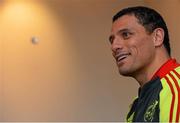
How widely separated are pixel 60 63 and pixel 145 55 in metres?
1.82

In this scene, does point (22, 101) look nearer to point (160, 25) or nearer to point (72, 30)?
point (72, 30)

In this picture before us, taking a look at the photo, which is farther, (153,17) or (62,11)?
(62,11)

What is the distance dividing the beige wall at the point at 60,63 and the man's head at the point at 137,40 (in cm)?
160

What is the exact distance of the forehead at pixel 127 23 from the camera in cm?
108

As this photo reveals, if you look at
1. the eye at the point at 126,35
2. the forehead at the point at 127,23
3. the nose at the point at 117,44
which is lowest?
the nose at the point at 117,44

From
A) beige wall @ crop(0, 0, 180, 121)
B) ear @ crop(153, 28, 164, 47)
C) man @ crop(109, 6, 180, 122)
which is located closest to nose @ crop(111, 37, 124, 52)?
man @ crop(109, 6, 180, 122)

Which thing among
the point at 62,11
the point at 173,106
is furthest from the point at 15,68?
the point at 173,106

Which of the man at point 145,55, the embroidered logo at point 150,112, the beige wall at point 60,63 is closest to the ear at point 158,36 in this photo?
the man at point 145,55

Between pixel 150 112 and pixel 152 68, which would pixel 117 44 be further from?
pixel 150 112

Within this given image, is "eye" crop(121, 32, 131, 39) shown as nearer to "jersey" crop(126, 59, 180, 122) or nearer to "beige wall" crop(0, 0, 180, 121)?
"jersey" crop(126, 59, 180, 122)

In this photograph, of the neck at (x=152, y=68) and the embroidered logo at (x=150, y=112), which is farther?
the neck at (x=152, y=68)

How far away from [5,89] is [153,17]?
1.87m

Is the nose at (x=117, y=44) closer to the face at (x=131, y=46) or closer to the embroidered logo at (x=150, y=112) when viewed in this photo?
the face at (x=131, y=46)

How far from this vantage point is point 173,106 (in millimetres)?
842
